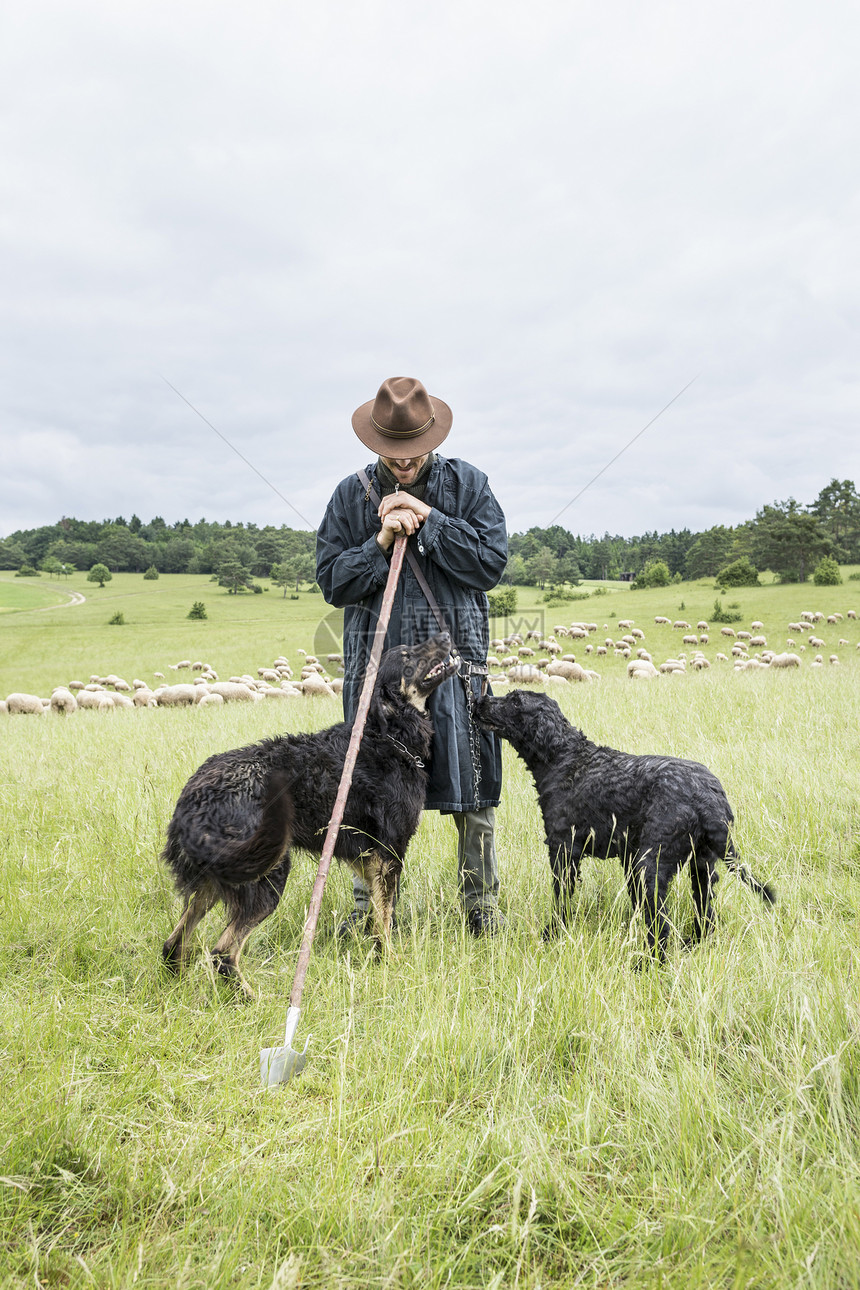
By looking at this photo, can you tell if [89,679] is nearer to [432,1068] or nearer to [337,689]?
[337,689]

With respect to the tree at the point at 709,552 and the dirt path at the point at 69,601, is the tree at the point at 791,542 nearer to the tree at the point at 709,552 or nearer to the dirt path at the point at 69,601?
the tree at the point at 709,552

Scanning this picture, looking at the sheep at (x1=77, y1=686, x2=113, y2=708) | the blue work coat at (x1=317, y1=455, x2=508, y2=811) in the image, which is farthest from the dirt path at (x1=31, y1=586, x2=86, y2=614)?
the blue work coat at (x1=317, y1=455, x2=508, y2=811)

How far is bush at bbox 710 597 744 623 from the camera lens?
30.3 m

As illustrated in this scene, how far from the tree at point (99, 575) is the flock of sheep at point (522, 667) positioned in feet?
125

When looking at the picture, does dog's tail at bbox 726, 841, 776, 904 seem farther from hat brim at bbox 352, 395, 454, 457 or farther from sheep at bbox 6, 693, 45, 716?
sheep at bbox 6, 693, 45, 716

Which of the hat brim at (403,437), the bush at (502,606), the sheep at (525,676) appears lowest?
the sheep at (525,676)

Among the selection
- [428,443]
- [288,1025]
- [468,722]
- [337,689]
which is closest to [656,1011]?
[288,1025]

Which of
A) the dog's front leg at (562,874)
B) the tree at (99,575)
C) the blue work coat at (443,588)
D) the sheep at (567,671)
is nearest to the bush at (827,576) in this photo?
the sheep at (567,671)

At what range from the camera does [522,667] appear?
1661 centimetres

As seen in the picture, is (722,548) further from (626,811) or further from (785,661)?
(626,811)

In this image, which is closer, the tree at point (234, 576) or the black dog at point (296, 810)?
the black dog at point (296, 810)

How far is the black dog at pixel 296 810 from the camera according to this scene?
322 cm

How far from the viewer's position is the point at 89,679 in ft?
67.4

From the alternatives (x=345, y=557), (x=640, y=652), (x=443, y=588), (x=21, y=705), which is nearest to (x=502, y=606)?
(x=640, y=652)
